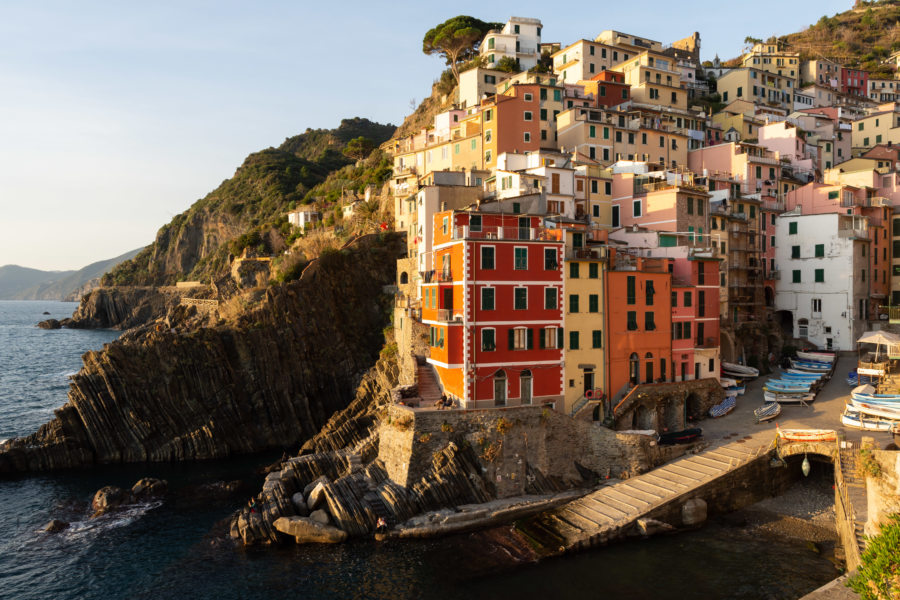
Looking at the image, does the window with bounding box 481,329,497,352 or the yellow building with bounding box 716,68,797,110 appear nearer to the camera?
the window with bounding box 481,329,497,352

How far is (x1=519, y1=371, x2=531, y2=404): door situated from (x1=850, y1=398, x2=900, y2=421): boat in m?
20.9

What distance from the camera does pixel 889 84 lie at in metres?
117

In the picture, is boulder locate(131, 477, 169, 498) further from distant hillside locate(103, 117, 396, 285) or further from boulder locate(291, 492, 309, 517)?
distant hillside locate(103, 117, 396, 285)

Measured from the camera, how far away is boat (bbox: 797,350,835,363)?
171 feet

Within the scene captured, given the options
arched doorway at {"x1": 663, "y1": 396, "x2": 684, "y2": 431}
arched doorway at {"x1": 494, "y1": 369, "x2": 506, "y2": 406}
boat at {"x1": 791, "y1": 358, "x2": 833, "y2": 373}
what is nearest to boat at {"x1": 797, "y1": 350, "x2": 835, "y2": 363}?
boat at {"x1": 791, "y1": 358, "x2": 833, "y2": 373}

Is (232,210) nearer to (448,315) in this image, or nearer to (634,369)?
(448,315)

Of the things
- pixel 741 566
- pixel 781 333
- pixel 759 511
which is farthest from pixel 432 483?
pixel 781 333

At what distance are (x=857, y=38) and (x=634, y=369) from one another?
148 m

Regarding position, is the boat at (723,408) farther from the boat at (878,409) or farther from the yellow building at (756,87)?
the yellow building at (756,87)

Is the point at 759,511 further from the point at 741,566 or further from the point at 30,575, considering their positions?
the point at 30,575

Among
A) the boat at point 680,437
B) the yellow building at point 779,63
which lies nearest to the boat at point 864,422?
the boat at point 680,437

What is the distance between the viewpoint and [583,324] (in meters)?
39.8

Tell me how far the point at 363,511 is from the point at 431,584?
6967mm

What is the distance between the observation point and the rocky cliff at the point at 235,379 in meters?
49.8
